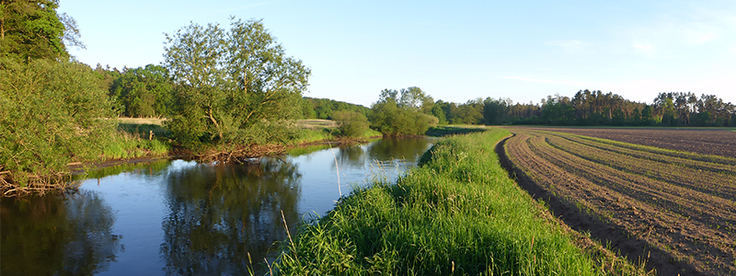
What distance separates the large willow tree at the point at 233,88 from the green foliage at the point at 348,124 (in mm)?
21615

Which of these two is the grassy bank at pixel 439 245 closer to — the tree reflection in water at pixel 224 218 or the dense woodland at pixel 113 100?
the tree reflection in water at pixel 224 218

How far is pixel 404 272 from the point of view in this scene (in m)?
5.34

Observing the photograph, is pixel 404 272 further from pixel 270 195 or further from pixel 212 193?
pixel 212 193

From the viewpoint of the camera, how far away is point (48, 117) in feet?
39.8

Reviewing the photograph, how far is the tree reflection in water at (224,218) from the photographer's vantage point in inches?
312

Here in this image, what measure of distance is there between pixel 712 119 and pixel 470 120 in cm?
5343

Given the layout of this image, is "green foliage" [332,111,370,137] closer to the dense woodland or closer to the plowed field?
the dense woodland

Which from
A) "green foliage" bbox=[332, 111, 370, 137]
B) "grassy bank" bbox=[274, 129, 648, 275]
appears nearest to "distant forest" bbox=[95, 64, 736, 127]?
"green foliage" bbox=[332, 111, 370, 137]

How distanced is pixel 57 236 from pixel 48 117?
5358 millimetres

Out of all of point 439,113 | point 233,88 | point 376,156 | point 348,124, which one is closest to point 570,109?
point 439,113

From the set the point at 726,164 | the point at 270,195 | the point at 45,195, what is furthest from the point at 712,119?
the point at 45,195

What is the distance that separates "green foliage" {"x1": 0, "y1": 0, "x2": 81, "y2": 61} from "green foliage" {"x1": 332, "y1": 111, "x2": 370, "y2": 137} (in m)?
27.1

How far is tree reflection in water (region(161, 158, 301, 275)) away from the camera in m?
7.93

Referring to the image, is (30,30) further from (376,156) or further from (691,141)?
(691,141)
